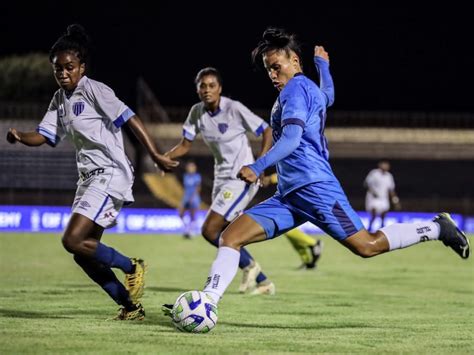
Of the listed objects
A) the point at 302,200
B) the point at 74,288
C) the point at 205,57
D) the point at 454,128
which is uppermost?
the point at 205,57

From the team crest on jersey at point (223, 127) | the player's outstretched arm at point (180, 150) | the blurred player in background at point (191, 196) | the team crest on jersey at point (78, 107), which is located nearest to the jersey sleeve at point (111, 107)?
the team crest on jersey at point (78, 107)

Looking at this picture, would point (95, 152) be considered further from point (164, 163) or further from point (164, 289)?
point (164, 289)

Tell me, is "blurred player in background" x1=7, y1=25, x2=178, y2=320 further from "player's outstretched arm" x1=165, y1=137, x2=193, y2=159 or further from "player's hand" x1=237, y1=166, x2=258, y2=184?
"player's outstretched arm" x1=165, y1=137, x2=193, y2=159

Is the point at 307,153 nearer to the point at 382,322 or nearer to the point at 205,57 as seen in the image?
the point at 382,322

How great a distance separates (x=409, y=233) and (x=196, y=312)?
1855mm

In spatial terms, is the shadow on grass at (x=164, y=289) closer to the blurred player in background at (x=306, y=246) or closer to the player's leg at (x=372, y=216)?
the blurred player in background at (x=306, y=246)

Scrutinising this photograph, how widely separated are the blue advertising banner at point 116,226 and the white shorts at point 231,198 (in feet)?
55.8

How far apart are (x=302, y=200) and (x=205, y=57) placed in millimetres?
39994

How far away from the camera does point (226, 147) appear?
11.7 m

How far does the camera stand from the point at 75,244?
7.93 metres

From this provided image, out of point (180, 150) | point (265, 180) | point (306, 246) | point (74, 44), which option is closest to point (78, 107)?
point (74, 44)

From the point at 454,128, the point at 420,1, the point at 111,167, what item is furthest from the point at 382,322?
the point at 420,1

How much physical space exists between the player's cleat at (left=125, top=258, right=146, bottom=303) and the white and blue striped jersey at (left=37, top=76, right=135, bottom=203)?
0.63m

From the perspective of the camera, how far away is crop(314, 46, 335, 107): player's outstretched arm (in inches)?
323
